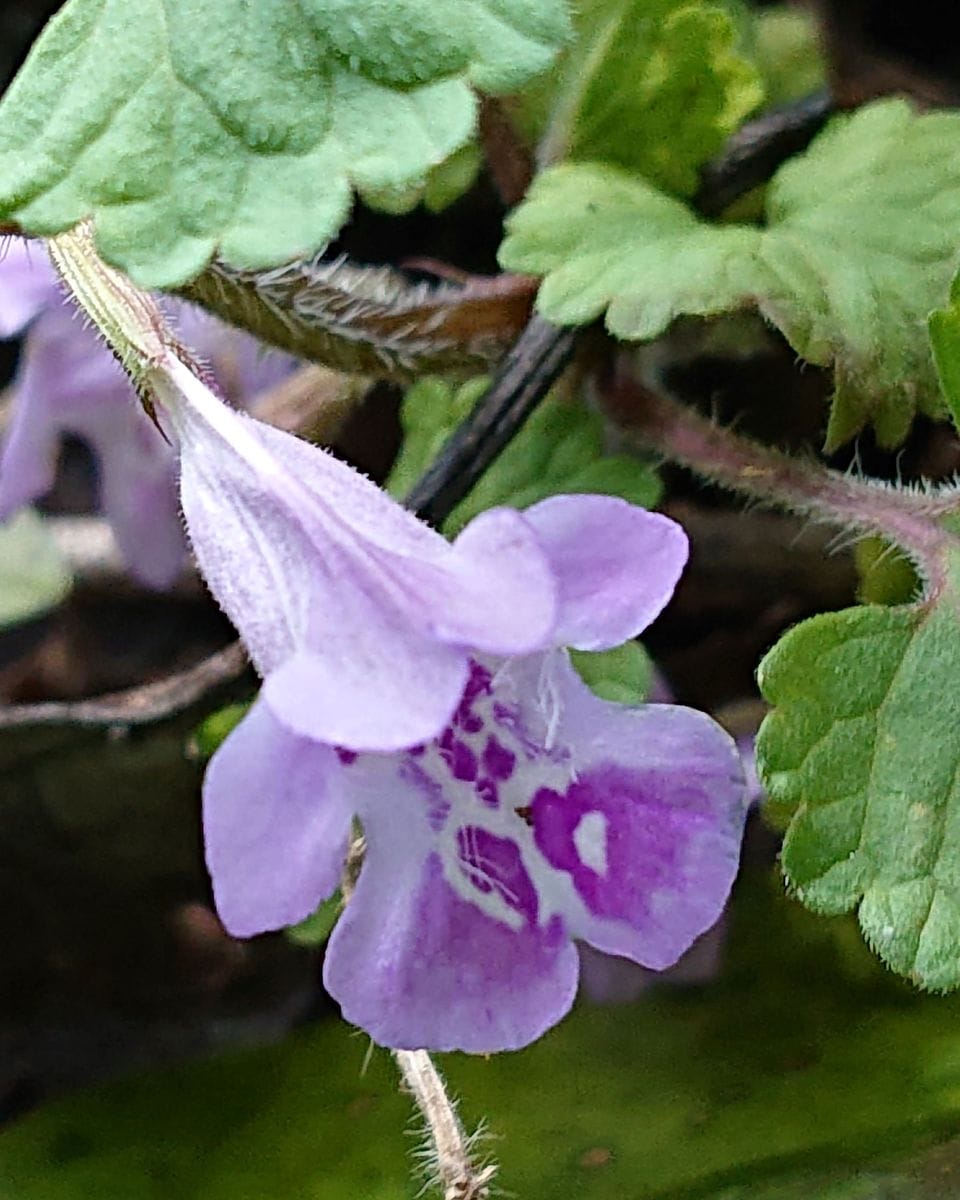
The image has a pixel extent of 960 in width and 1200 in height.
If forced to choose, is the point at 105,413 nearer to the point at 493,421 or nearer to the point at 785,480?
the point at 493,421

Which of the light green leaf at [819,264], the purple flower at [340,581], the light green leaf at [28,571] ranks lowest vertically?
the light green leaf at [28,571]

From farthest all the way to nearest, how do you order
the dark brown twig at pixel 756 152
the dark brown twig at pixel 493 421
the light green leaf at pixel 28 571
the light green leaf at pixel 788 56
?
the light green leaf at pixel 28 571 → the light green leaf at pixel 788 56 → the dark brown twig at pixel 756 152 → the dark brown twig at pixel 493 421

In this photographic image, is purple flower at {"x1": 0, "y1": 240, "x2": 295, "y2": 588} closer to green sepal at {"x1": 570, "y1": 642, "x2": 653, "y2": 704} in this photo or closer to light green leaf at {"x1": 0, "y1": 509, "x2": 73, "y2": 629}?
light green leaf at {"x1": 0, "y1": 509, "x2": 73, "y2": 629}

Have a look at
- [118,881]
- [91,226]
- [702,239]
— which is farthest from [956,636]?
[118,881]

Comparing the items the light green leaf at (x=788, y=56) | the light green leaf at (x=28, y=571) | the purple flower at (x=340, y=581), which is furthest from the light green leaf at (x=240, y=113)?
the light green leaf at (x=28, y=571)

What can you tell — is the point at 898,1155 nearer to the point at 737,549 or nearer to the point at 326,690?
the point at 326,690

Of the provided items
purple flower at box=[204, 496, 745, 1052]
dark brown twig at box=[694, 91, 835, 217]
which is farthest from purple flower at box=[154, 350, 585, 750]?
dark brown twig at box=[694, 91, 835, 217]

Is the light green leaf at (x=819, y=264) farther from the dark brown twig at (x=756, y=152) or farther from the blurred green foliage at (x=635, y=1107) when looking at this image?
the blurred green foliage at (x=635, y=1107)
